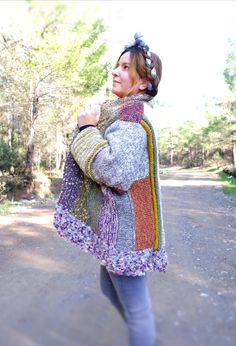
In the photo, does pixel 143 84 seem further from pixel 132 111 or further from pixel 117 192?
pixel 117 192

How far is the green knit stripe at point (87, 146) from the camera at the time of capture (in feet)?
5.70

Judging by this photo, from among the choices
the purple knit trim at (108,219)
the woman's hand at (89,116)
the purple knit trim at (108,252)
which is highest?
the woman's hand at (89,116)

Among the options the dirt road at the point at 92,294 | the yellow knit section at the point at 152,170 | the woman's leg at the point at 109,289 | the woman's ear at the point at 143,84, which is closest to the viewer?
Result: the yellow knit section at the point at 152,170

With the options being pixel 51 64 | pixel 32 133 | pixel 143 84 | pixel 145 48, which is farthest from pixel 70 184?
pixel 32 133

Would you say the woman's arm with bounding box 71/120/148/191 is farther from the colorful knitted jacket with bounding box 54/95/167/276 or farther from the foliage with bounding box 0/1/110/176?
the foliage with bounding box 0/1/110/176

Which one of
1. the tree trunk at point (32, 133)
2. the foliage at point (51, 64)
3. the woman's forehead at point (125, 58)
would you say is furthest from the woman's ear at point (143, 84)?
the tree trunk at point (32, 133)

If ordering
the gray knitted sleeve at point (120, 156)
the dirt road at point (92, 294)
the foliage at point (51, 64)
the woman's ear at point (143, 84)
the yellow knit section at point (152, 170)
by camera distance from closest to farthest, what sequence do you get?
the gray knitted sleeve at point (120, 156)
the yellow knit section at point (152, 170)
the woman's ear at point (143, 84)
the dirt road at point (92, 294)
the foliage at point (51, 64)

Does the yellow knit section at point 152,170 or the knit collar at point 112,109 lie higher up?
the knit collar at point 112,109

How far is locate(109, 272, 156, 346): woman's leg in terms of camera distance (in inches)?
75.3

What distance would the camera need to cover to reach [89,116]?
6.13ft

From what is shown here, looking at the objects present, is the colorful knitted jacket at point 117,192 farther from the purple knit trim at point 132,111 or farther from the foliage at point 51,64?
the foliage at point 51,64

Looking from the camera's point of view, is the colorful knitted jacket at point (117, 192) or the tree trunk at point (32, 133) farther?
the tree trunk at point (32, 133)

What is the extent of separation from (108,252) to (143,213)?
0.80 feet

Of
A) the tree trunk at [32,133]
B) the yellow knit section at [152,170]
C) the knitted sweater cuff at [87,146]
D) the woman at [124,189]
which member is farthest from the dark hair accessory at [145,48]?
the tree trunk at [32,133]
